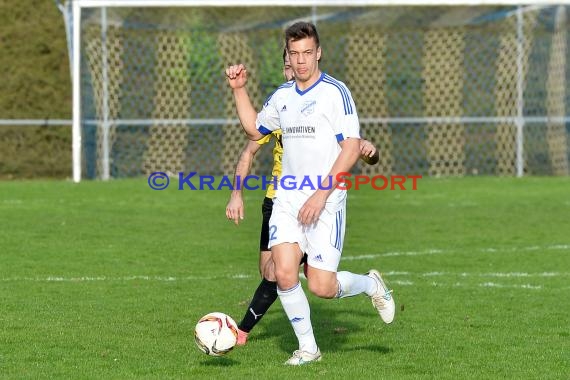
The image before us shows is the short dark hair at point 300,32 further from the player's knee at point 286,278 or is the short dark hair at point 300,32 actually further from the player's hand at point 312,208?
the player's knee at point 286,278

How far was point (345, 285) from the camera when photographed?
749cm

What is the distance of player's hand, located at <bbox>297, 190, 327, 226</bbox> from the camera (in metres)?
6.91

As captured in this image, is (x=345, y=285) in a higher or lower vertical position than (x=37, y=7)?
lower

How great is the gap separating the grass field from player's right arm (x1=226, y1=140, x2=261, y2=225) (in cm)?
86

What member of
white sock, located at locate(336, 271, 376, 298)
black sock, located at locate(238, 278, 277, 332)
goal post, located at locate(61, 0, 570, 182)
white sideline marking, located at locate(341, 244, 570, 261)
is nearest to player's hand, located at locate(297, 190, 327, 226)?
white sock, located at locate(336, 271, 376, 298)

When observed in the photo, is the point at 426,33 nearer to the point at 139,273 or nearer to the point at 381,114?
the point at 381,114

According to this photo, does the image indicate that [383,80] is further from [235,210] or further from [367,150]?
[367,150]

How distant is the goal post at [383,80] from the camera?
23.8 m

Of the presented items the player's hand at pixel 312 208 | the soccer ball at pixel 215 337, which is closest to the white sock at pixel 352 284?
the player's hand at pixel 312 208

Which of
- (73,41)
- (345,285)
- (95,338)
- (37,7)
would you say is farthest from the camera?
(37,7)

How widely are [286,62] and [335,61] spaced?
55.4ft

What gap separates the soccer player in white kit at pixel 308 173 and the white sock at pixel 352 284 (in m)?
0.14

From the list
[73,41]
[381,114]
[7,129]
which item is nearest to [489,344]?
[73,41]

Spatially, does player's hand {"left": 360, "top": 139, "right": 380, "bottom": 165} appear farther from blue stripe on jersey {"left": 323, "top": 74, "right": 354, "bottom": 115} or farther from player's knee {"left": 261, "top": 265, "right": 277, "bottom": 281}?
player's knee {"left": 261, "top": 265, "right": 277, "bottom": 281}
